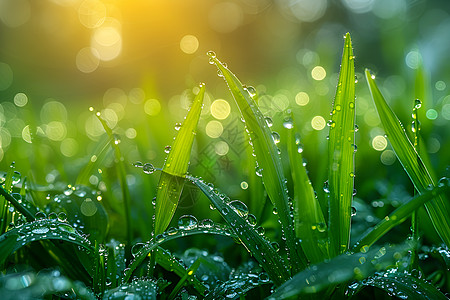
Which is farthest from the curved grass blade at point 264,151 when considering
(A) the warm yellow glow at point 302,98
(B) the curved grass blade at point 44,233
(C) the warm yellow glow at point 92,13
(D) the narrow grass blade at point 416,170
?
(C) the warm yellow glow at point 92,13

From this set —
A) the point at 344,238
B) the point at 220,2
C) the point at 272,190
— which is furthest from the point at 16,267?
the point at 220,2

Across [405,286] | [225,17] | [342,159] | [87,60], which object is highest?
[225,17]

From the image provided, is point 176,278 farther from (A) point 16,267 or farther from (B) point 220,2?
(B) point 220,2

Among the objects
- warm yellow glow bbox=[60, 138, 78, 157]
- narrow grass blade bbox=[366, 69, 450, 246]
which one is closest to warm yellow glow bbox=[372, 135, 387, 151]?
narrow grass blade bbox=[366, 69, 450, 246]

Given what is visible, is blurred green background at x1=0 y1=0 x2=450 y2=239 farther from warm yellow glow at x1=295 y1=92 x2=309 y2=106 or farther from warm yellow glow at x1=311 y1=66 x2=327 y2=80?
warm yellow glow at x1=311 y1=66 x2=327 y2=80

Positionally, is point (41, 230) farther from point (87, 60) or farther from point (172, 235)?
point (87, 60)

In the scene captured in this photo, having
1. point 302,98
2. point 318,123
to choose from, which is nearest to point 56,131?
point 302,98
